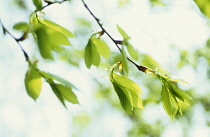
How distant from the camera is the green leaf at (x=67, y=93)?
0.64m

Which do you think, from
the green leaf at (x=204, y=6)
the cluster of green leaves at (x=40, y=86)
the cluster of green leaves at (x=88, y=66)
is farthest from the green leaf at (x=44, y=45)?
the green leaf at (x=204, y=6)

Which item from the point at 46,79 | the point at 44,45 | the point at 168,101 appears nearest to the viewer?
the point at 44,45

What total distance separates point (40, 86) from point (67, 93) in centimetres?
6

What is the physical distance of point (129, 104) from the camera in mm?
709

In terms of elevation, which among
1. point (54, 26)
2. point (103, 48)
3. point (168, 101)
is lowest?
point (168, 101)

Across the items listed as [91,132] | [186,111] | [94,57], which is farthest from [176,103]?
[91,132]

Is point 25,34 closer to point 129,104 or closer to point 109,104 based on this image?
point 129,104

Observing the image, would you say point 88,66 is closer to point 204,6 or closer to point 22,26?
point 22,26

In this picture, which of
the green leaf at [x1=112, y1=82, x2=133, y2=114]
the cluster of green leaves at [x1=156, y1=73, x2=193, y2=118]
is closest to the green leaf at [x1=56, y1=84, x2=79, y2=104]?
the green leaf at [x1=112, y1=82, x2=133, y2=114]

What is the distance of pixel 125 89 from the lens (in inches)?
27.9

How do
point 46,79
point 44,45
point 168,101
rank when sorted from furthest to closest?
1. point 168,101
2. point 46,79
3. point 44,45

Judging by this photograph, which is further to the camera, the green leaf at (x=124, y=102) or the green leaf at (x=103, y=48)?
the green leaf at (x=103, y=48)

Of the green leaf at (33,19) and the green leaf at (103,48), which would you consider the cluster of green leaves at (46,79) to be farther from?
the green leaf at (103,48)

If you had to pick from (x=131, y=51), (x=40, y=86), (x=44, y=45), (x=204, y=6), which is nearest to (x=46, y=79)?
(x=40, y=86)
